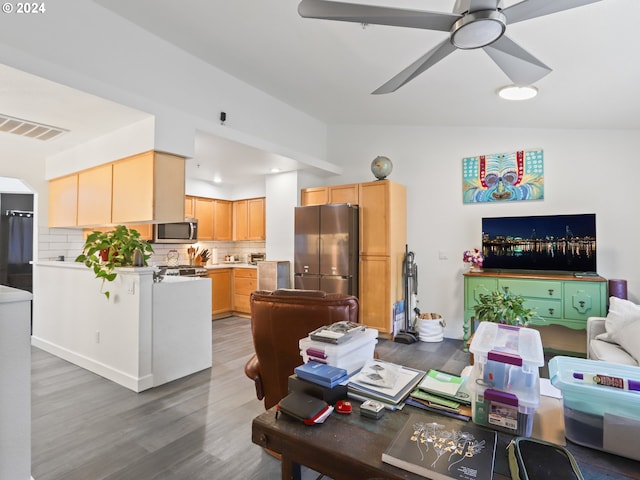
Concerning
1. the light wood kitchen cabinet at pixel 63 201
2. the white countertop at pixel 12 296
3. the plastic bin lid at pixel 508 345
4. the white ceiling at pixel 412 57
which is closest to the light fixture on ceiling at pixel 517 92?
the white ceiling at pixel 412 57

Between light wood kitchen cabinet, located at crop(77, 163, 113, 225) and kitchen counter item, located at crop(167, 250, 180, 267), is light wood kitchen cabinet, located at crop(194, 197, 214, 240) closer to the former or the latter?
kitchen counter item, located at crop(167, 250, 180, 267)

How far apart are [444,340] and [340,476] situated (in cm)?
428

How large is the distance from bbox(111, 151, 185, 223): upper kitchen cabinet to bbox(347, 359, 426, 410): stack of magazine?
8.94 feet

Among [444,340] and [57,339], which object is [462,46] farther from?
[57,339]

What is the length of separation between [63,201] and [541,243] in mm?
5812

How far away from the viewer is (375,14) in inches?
69.4

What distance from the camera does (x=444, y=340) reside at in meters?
4.75

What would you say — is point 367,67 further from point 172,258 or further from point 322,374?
point 172,258

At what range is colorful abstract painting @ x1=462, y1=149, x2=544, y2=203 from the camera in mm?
4312

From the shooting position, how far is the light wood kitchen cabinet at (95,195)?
12.2 ft

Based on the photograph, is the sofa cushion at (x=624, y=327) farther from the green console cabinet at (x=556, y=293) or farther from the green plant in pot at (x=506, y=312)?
the green console cabinet at (x=556, y=293)

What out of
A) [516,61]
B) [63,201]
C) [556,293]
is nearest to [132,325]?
[63,201]

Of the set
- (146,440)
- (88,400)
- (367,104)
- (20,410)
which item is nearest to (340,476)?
(20,410)

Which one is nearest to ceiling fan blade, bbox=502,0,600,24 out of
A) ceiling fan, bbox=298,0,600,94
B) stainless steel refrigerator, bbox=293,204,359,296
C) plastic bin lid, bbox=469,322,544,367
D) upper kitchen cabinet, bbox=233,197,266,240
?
ceiling fan, bbox=298,0,600,94
